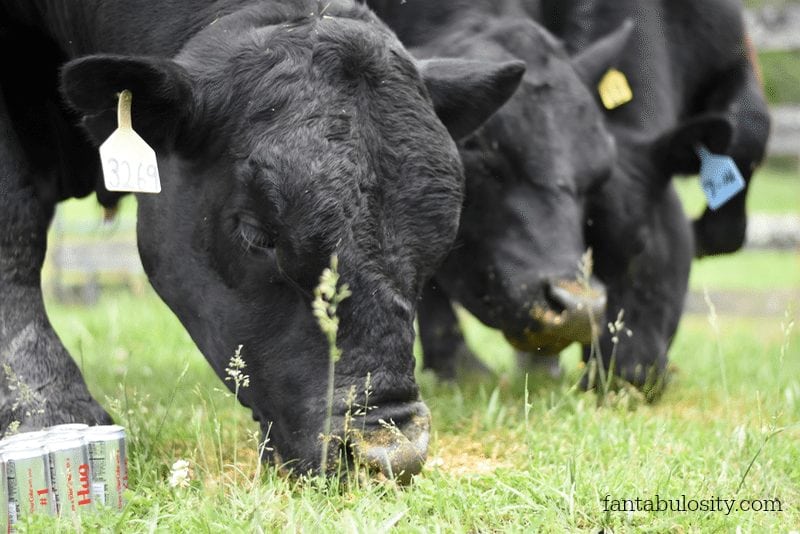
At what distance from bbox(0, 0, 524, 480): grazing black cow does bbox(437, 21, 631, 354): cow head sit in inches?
34.9

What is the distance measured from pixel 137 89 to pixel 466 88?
3.41ft

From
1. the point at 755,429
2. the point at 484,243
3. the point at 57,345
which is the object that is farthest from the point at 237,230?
the point at 755,429

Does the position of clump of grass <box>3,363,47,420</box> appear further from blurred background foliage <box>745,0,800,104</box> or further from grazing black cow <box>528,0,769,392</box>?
blurred background foliage <box>745,0,800,104</box>

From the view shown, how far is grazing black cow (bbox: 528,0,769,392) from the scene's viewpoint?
15.0 ft

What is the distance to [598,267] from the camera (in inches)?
182

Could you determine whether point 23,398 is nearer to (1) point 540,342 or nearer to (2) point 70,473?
(2) point 70,473

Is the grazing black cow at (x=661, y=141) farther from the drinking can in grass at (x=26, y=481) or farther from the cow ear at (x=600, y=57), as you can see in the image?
the drinking can in grass at (x=26, y=481)

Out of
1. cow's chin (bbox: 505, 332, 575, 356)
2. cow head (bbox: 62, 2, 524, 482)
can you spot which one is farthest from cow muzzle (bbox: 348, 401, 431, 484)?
cow's chin (bbox: 505, 332, 575, 356)

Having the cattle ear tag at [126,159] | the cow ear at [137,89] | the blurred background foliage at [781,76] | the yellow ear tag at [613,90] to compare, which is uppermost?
the cow ear at [137,89]

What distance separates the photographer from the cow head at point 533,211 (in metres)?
3.90

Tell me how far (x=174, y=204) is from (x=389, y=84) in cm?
68

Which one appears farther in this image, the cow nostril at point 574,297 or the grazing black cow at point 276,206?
the cow nostril at point 574,297

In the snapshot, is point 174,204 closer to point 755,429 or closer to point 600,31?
point 755,429

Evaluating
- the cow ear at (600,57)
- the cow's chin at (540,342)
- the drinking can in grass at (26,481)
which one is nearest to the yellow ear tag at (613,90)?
the cow ear at (600,57)
